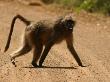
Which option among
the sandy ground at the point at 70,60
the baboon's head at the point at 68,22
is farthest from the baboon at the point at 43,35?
the sandy ground at the point at 70,60

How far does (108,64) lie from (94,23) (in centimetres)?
801

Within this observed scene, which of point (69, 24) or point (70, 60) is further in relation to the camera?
point (70, 60)

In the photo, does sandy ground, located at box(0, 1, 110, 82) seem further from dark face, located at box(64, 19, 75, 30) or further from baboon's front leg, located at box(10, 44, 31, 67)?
dark face, located at box(64, 19, 75, 30)

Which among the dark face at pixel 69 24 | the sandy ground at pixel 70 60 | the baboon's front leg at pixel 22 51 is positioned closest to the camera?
the sandy ground at pixel 70 60

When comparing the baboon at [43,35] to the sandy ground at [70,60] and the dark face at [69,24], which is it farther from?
the sandy ground at [70,60]

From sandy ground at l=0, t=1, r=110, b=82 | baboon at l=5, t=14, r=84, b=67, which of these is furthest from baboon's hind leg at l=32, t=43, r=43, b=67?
sandy ground at l=0, t=1, r=110, b=82

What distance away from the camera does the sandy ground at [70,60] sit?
9.91 metres

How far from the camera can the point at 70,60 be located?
12.1m

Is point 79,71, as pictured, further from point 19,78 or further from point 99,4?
point 99,4

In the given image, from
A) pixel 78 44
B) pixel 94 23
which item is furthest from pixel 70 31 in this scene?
pixel 94 23

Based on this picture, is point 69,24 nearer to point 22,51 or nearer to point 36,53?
point 36,53

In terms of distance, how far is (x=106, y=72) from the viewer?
10.6 meters

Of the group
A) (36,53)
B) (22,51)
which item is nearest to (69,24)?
(36,53)

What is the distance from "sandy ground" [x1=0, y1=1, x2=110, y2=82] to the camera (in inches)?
390
